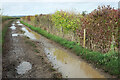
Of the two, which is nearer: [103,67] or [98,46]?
[103,67]

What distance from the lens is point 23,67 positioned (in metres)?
6.59

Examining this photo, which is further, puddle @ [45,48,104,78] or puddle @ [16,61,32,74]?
puddle @ [16,61,32,74]

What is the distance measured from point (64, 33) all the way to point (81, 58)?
19.2ft

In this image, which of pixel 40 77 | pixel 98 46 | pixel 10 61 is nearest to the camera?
pixel 40 77

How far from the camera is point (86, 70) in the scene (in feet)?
20.7

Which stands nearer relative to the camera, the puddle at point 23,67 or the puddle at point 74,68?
the puddle at point 74,68

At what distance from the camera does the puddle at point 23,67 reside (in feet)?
20.0

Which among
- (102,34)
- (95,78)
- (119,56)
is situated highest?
(102,34)

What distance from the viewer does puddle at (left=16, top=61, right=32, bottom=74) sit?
20.0 ft

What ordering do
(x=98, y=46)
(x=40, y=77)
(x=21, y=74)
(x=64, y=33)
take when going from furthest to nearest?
(x=64, y=33), (x=98, y=46), (x=21, y=74), (x=40, y=77)

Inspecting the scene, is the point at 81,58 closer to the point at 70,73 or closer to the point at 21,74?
the point at 70,73

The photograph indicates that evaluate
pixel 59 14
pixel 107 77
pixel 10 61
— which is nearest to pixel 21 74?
pixel 10 61

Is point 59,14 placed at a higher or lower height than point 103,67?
higher

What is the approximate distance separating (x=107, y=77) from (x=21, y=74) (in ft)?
12.6
